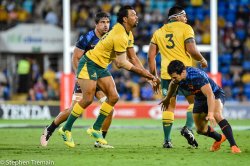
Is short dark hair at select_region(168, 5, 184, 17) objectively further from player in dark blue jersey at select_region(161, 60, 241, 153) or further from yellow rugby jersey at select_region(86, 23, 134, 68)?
player in dark blue jersey at select_region(161, 60, 241, 153)

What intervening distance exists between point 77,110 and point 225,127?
2.62 meters

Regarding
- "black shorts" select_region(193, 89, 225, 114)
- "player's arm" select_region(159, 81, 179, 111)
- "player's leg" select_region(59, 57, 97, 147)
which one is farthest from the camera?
"player's leg" select_region(59, 57, 97, 147)

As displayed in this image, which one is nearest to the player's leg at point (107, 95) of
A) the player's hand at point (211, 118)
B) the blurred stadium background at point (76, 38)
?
the player's hand at point (211, 118)

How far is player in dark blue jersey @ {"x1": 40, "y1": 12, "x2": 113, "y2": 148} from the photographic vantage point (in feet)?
45.2

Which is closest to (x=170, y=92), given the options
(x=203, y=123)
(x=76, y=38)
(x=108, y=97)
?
(x=203, y=123)

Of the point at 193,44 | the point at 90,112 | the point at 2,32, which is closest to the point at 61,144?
the point at 193,44

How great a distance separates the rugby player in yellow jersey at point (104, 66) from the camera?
13.0 m

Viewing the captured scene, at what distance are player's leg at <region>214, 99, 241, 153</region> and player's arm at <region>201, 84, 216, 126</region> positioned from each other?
13.5 inches

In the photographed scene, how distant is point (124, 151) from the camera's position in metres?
12.6

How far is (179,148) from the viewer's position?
13.3 metres

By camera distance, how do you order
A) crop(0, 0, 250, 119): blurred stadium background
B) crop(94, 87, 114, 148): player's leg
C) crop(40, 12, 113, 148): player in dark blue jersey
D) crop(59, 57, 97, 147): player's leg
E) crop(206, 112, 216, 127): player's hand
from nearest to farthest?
crop(206, 112, 216, 127): player's hand
crop(59, 57, 97, 147): player's leg
crop(94, 87, 114, 148): player's leg
crop(40, 12, 113, 148): player in dark blue jersey
crop(0, 0, 250, 119): blurred stadium background

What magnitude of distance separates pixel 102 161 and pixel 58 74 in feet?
57.8

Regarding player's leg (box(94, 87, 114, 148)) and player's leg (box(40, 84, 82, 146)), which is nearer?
player's leg (box(94, 87, 114, 148))

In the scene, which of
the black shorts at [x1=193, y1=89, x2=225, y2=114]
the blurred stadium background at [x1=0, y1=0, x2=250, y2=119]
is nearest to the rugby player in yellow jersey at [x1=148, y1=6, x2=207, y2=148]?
the black shorts at [x1=193, y1=89, x2=225, y2=114]
